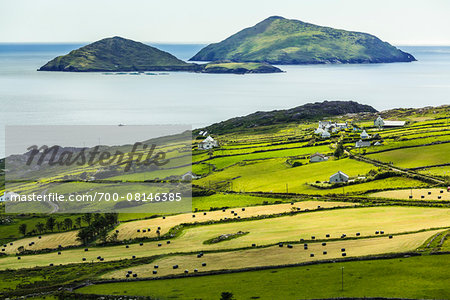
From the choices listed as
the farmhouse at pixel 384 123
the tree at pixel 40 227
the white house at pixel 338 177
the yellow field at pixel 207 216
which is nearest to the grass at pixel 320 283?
the yellow field at pixel 207 216

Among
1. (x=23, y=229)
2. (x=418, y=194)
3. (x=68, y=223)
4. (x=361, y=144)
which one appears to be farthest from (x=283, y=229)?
(x=361, y=144)

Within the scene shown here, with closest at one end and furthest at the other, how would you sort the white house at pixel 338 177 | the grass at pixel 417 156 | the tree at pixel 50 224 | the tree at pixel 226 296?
the tree at pixel 226 296, the tree at pixel 50 224, the white house at pixel 338 177, the grass at pixel 417 156

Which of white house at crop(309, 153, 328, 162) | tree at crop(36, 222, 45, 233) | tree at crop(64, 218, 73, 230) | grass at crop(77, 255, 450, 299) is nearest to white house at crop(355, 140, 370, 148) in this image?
white house at crop(309, 153, 328, 162)

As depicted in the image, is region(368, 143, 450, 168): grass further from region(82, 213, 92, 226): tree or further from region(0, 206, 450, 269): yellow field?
region(82, 213, 92, 226): tree

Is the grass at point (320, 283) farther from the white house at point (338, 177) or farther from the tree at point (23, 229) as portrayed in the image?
the white house at point (338, 177)

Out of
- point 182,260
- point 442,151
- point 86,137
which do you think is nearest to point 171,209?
point 182,260

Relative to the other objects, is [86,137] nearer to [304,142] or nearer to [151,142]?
[151,142]
